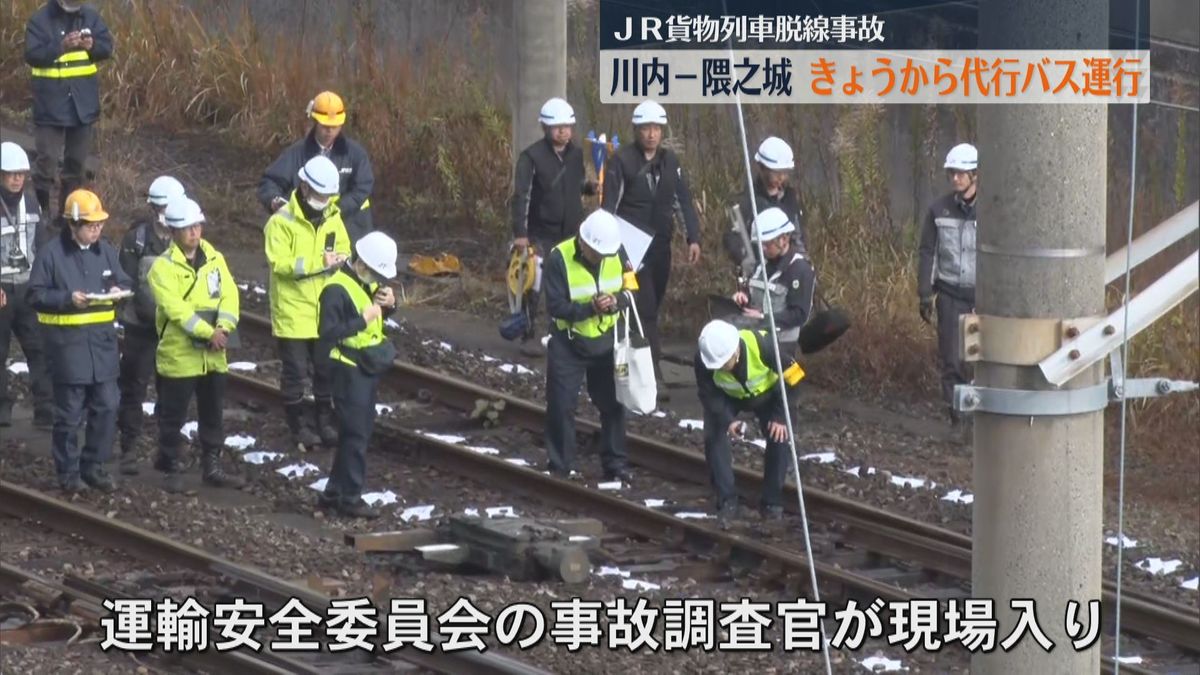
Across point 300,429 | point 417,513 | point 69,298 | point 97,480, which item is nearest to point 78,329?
point 69,298

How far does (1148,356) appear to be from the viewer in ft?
47.5

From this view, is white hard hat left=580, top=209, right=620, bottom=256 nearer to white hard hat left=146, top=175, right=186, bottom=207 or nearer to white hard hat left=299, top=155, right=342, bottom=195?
white hard hat left=299, top=155, right=342, bottom=195

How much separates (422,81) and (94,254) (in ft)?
29.0

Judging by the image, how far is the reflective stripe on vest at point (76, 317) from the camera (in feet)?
39.4

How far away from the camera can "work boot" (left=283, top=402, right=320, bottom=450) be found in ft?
44.2

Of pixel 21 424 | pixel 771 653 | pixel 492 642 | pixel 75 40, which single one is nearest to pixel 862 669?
pixel 771 653

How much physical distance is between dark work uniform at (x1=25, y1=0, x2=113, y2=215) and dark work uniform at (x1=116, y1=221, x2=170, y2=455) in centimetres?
406

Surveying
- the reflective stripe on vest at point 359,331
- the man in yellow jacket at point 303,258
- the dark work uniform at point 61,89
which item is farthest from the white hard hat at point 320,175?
the dark work uniform at point 61,89

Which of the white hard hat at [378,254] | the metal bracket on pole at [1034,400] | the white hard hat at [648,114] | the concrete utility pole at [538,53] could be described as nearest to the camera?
the metal bracket on pole at [1034,400]

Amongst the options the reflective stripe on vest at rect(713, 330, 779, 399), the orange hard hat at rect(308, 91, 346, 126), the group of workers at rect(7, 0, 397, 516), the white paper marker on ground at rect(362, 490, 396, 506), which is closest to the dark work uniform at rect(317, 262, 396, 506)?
the group of workers at rect(7, 0, 397, 516)

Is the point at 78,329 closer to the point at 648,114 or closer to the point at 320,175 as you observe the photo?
the point at 320,175

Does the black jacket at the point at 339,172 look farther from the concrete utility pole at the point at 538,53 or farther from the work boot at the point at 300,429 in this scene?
the concrete utility pole at the point at 538,53

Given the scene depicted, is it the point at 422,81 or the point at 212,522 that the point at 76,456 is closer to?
the point at 212,522

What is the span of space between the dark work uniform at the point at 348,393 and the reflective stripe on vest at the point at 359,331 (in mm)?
12
